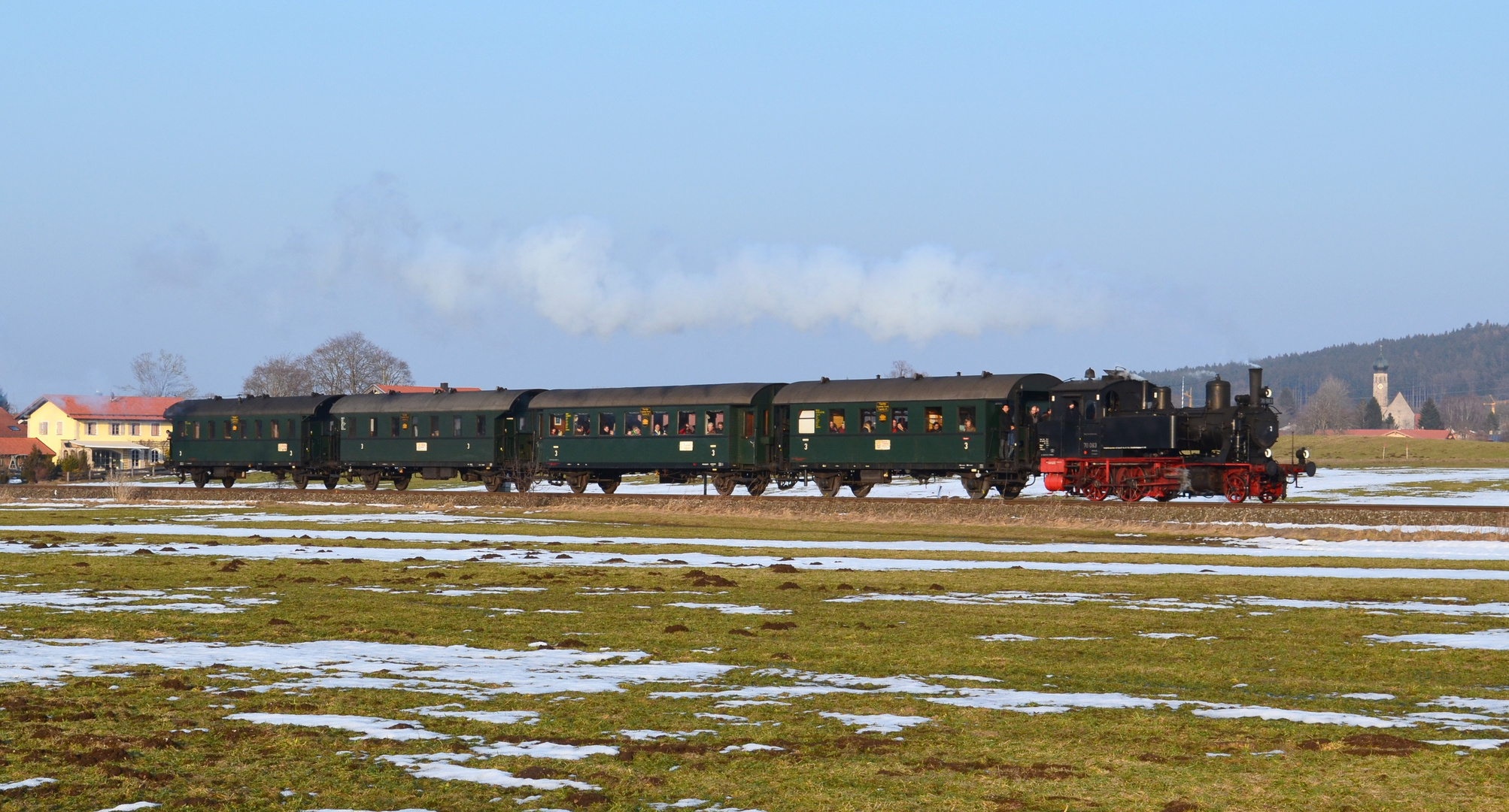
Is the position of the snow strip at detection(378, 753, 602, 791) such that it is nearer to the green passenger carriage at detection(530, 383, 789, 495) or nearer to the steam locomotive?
the steam locomotive

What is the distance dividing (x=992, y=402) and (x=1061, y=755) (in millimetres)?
34557

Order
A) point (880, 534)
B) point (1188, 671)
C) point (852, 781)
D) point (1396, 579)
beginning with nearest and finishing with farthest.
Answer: point (852, 781)
point (1188, 671)
point (1396, 579)
point (880, 534)

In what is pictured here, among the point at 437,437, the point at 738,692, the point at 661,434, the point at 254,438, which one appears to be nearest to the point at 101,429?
the point at 254,438

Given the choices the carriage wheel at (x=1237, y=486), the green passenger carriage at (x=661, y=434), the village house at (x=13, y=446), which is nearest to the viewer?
the carriage wheel at (x=1237, y=486)

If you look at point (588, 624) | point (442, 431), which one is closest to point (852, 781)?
point (588, 624)

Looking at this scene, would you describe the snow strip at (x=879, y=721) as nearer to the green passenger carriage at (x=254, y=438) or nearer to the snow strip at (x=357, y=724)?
the snow strip at (x=357, y=724)

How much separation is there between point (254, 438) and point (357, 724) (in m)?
54.1

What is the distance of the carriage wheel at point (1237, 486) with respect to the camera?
4009 cm

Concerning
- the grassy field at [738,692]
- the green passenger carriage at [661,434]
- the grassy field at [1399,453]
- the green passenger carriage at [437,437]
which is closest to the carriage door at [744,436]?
the green passenger carriage at [661,434]

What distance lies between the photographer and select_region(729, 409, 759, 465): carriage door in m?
47.8

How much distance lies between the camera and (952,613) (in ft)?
55.8

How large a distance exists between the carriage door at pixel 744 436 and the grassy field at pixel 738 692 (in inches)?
1031

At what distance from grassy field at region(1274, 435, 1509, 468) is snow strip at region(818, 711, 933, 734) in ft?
298

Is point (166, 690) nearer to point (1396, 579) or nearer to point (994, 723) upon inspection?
point (994, 723)
